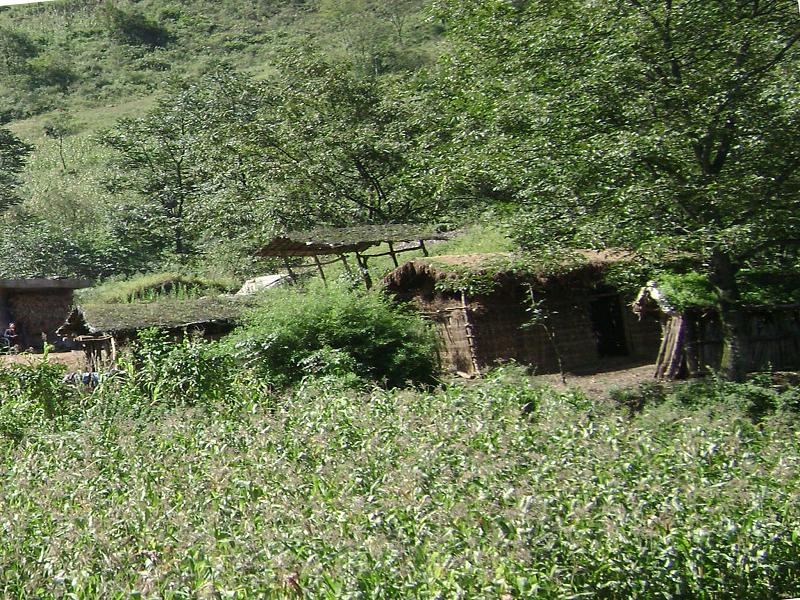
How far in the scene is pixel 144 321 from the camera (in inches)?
544

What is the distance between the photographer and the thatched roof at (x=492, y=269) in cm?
1155

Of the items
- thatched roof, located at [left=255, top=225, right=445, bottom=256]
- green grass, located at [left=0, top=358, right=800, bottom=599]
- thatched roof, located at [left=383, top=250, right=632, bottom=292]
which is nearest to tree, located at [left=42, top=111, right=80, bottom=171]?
thatched roof, located at [left=255, top=225, right=445, bottom=256]

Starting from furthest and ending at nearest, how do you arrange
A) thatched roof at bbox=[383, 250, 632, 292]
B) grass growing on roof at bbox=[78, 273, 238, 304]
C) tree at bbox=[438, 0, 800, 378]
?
grass growing on roof at bbox=[78, 273, 238, 304] → thatched roof at bbox=[383, 250, 632, 292] → tree at bbox=[438, 0, 800, 378]

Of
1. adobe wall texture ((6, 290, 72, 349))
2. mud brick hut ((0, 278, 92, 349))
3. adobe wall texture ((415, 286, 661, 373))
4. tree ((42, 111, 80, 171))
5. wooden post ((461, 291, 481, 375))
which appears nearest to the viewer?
wooden post ((461, 291, 481, 375))

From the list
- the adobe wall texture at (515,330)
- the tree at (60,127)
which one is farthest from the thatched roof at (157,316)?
the tree at (60,127)

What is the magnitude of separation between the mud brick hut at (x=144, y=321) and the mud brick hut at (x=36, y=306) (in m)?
4.77

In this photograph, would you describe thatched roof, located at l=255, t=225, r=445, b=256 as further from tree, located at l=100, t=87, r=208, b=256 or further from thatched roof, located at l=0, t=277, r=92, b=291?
tree, located at l=100, t=87, r=208, b=256

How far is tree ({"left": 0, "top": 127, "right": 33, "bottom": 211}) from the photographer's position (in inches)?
1179

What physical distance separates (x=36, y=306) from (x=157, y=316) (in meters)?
7.66

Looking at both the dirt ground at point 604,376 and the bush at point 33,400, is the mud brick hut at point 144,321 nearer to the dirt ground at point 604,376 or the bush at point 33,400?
the dirt ground at point 604,376

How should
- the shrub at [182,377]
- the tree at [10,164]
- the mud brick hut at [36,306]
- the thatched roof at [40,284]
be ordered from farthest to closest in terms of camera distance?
the tree at [10,164]
the mud brick hut at [36,306]
the thatched roof at [40,284]
the shrub at [182,377]

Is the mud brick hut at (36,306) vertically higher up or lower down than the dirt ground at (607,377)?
higher up

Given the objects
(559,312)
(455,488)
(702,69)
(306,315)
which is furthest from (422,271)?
(455,488)

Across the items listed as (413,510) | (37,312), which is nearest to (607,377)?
(413,510)
